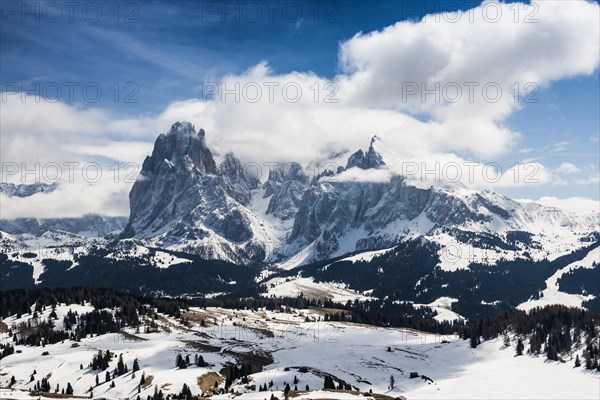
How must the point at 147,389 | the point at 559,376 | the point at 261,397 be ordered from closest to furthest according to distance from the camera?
the point at 261,397, the point at 147,389, the point at 559,376

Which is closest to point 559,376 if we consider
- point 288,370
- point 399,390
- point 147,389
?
point 399,390

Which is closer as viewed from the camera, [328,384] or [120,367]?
[328,384]

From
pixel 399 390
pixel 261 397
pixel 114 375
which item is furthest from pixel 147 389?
pixel 399 390

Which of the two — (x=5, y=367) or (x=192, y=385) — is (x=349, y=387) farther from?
Answer: (x=5, y=367)

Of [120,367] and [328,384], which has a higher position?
[328,384]

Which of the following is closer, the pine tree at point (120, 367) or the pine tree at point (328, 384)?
the pine tree at point (328, 384)

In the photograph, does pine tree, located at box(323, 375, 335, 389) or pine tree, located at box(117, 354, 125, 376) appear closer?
pine tree, located at box(323, 375, 335, 389)

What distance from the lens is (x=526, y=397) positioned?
531 feet

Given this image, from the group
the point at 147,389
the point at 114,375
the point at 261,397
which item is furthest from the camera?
the point at 114,375

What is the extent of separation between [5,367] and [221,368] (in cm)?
7670

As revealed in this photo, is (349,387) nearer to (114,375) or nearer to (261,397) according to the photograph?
(261,397)

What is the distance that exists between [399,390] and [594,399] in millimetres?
54431

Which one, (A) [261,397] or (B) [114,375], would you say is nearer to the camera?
(A) [261,397]

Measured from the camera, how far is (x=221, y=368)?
187000 mm
